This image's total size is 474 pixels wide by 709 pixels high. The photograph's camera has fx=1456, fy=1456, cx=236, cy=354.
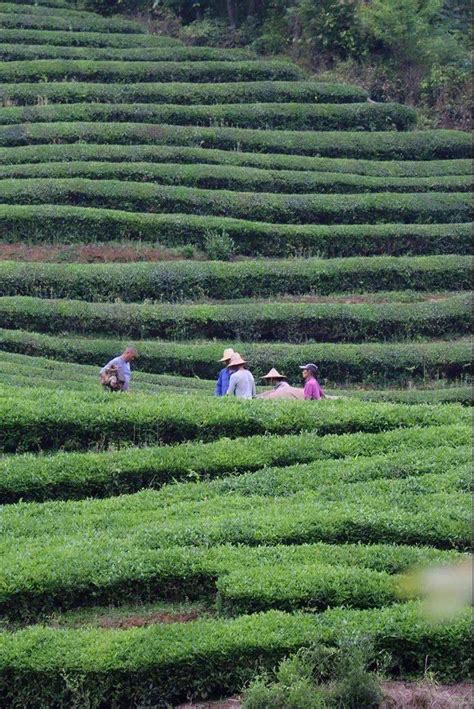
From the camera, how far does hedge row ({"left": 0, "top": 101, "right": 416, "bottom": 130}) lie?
3906 centimetres

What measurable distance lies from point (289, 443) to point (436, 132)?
22.5m

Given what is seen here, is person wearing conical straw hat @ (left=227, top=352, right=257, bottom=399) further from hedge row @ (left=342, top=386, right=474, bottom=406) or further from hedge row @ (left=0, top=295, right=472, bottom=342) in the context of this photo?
hedge row @ (left=0, top=295, right=472, bottom=342)

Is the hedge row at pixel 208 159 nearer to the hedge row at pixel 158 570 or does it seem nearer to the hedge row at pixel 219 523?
the hedge row at pixel 219 523

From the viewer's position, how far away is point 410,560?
15.4 metres

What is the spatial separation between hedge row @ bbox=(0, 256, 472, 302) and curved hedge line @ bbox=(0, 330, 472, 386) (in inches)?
92.8

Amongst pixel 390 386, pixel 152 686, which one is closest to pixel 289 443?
pixel 152 686

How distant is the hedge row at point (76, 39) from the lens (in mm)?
44312

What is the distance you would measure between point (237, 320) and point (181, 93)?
13545mm

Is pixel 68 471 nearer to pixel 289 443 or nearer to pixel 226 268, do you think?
pixel 289 443

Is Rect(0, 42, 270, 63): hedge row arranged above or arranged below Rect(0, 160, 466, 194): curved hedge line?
above

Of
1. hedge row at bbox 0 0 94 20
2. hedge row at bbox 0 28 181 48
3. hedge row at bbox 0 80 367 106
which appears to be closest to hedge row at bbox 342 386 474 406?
hedge row at bbox 0 80 367 106

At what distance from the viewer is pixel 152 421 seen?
19906 millimetres

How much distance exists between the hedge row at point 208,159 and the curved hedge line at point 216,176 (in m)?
0.54

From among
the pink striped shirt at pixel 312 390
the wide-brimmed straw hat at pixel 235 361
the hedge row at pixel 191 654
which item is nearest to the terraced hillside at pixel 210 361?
the hedge row at pixel 191 654
